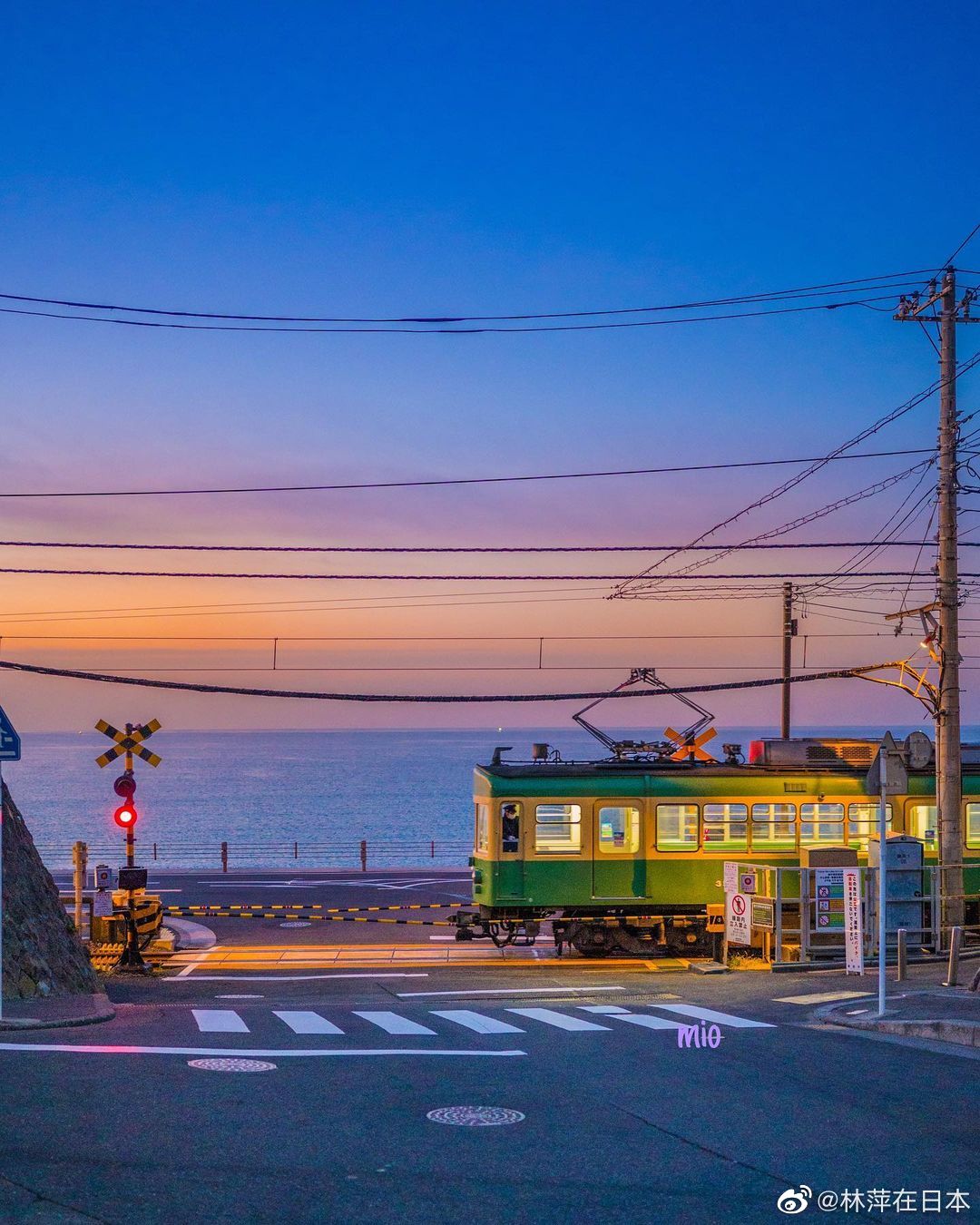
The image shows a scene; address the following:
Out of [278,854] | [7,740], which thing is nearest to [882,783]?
[7,740]

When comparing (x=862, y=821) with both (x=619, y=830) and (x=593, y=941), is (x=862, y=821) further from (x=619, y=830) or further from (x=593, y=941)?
(x=593, y=941)

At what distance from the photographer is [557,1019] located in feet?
47.3

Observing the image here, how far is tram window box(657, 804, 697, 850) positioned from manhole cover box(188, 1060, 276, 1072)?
14.7 metres

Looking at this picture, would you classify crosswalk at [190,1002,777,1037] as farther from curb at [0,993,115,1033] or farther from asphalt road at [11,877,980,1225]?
curb at [0,993,115,1033]

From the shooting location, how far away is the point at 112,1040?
11945 millimetres

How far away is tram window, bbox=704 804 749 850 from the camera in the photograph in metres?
24.7

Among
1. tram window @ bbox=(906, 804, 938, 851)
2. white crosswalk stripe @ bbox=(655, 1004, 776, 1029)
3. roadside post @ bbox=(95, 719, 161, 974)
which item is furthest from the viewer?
tram window @ bbox=(906, 804, 938, 851)

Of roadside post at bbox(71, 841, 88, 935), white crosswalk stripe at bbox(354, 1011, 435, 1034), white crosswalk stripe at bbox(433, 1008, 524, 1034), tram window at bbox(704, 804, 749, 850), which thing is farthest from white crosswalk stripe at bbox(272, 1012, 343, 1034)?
tram window at bbox(704, 804, 749, 850)

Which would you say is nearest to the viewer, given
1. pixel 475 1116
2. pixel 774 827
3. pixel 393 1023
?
pixel 475 1116

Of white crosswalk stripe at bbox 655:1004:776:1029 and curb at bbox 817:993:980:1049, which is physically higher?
curb at bbox 817:993:980:1049

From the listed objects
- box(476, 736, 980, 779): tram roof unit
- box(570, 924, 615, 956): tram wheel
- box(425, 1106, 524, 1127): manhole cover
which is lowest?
box(570, 924, 615, 956): tram wheel

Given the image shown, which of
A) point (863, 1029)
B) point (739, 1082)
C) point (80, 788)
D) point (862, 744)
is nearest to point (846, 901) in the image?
point (863, 1029)

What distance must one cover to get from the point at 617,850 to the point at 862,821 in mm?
5353

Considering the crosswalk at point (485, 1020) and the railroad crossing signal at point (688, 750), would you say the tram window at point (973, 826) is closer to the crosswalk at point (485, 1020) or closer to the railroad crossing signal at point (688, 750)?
the railroad crossing signal at point (688, 750)
